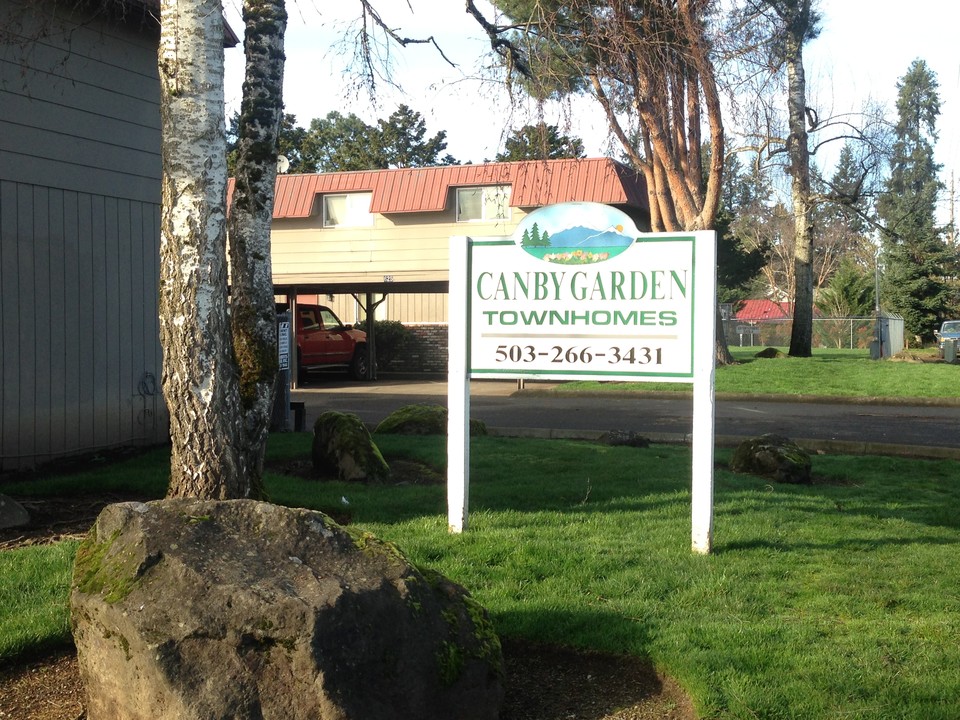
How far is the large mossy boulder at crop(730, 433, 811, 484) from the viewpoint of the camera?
364 inches

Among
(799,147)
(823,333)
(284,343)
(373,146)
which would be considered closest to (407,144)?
(373,146)

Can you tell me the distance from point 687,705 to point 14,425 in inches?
304

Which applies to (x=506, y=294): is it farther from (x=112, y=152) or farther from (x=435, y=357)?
(x=435, y=357)

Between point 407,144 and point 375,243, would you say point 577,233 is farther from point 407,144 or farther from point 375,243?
point 407,144

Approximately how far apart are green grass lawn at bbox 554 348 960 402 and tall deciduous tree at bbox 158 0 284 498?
14.6m

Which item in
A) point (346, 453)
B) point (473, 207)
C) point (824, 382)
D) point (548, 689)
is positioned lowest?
point (548, 689)

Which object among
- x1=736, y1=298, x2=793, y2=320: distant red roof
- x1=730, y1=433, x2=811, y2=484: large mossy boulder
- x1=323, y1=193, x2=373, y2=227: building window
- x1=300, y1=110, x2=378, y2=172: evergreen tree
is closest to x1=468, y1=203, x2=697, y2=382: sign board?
x1=730, y1=433, x2=811, y2=484: large mossy boulder

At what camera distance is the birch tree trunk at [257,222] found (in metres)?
6.62

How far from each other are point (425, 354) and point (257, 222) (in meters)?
24.2

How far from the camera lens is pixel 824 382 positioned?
21.3 meters

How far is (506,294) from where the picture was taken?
7000 millimetres

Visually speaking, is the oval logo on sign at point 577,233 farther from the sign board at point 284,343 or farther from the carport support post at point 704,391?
the sign board at point 284,343

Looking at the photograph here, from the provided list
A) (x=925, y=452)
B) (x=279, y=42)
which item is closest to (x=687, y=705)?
(x=279, y=42)

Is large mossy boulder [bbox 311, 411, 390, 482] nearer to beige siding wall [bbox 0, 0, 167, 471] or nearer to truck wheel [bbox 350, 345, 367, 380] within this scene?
beige siding wall [bbox 0, 0, 167, 471]
